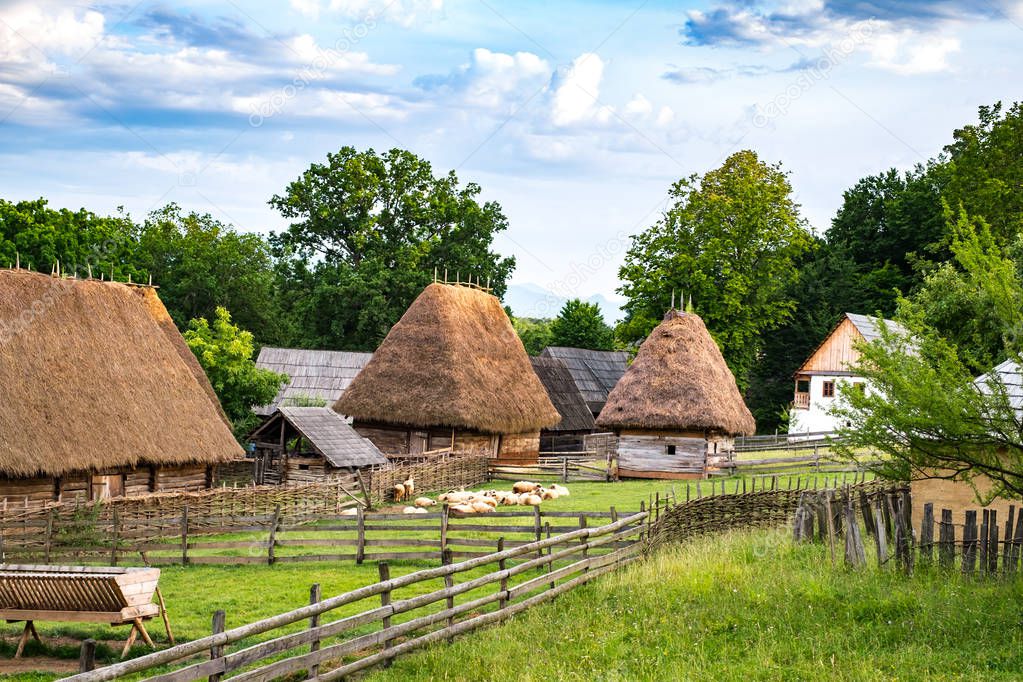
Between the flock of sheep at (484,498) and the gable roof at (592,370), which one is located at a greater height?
the gable roof at (592,370)

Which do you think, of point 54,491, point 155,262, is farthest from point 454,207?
point 54,491

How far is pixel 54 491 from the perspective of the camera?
24172mm

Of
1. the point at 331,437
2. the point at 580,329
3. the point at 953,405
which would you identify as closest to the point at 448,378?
the point at 331,437

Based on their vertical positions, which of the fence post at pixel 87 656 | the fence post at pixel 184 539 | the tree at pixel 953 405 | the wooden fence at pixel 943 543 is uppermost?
the tree at pixel 953 405

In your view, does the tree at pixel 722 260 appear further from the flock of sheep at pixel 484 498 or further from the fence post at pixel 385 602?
the fence post at pixel 385 602

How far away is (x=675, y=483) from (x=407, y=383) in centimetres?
948

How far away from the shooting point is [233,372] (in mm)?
38750

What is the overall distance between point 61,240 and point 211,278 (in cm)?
816

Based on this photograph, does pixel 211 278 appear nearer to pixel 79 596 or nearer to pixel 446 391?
pixel 446 391

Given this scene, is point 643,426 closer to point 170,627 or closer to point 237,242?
point 170,627

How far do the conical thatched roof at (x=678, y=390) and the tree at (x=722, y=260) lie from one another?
7.60m

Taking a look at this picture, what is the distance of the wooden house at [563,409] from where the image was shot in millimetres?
44875

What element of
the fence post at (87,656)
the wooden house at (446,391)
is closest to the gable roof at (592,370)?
the wooden house at (446,391)

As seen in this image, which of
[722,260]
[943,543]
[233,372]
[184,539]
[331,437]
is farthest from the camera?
[722,260]
